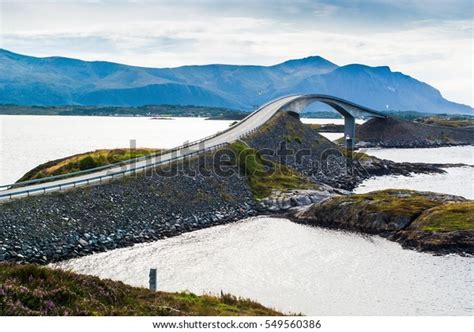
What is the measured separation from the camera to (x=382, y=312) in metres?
34.0

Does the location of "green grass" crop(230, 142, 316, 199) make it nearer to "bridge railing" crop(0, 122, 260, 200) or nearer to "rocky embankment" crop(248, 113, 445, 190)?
"rocky embankment" crop(248, 113, 445, 190)

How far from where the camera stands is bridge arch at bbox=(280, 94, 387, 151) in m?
141

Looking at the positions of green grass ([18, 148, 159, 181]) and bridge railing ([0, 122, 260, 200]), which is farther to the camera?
green grass ([18, 148, 159, 181])

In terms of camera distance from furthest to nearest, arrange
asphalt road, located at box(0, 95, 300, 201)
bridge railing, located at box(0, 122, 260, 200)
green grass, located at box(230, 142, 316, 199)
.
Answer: green grass, located at box(230, 142, 316, 199) < asphalt road, located at box(0, 95, 300, 201) < bridge railing, located at box(0, 122, 260, 200)

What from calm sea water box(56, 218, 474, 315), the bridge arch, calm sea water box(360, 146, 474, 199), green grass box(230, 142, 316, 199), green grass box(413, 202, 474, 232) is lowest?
calm sea water box(56, 218, 474, 315)

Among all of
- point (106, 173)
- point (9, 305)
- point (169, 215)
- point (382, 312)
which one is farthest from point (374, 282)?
point (106, 173)

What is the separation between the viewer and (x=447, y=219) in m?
53.8

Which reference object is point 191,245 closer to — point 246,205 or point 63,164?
point 246,205

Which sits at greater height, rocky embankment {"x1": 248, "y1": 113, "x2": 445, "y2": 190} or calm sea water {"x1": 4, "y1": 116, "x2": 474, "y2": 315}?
rocky embankment {"x1": 248, "y1": 113, "x2": 445, "y2": 190}

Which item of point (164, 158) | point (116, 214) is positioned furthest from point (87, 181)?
point (164, 158)

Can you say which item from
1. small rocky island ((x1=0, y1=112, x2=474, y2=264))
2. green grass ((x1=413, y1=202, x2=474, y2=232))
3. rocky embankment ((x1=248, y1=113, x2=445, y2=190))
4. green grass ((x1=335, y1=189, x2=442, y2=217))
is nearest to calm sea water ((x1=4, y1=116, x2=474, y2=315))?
small rocky island ((x1=0, y1=112, x2=474, y2=264))

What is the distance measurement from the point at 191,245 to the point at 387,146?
153101 millimetres

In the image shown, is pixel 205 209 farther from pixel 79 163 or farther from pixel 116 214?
pixel 79 163

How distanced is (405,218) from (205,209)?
21.5 metres
